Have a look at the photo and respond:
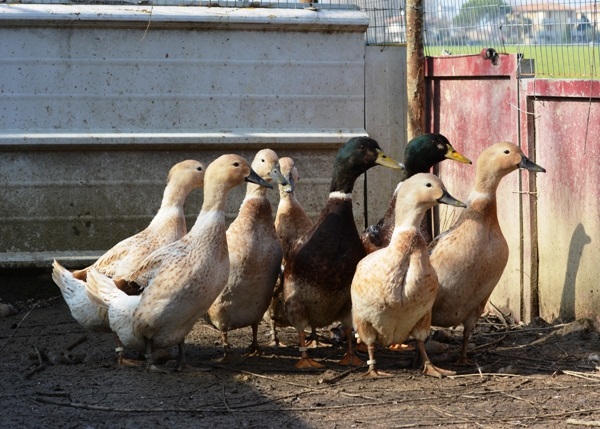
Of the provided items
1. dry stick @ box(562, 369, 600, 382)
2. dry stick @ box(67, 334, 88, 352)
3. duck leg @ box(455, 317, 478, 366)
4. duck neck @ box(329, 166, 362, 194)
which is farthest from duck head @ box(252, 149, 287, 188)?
dry stick @ box(562, 369, 600, 382)

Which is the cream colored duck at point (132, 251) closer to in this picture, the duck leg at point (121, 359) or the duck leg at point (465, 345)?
the duck leg at point (121, 359)

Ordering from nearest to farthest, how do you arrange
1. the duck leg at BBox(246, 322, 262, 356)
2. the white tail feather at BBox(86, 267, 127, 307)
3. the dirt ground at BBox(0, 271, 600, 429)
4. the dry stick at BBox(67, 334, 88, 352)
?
the dirt ground at BBox(0, 271, 600, 429), the white tail feather at BBox(86, 267, 127, 307), the duck leg at BBox(246, 322, 262, 356), the dry stick at BBox(67, 334, 88, 352)

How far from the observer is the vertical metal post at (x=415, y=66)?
930 centimetres

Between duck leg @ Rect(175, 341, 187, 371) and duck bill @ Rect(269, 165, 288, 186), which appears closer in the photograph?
duck leg @ Rect(175, 341, 187, 371)

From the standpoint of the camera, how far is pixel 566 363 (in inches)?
273

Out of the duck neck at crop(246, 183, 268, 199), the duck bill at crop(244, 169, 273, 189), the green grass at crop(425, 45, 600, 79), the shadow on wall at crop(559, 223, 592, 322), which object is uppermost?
the green grass at crop(425, 45, 600, 79)

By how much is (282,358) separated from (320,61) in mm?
3078

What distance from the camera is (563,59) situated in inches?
306

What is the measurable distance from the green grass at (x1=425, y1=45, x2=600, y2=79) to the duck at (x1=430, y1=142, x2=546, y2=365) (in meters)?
0.86

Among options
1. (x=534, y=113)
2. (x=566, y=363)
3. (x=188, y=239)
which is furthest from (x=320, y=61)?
(x=566, y=363)

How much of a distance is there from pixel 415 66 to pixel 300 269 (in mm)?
2943

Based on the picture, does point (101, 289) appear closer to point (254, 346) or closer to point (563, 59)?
point (254, 346)

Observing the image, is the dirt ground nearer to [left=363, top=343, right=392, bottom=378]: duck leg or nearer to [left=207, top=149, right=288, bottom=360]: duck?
[left=363, top=343, right=392, bottom=378]: duck leg

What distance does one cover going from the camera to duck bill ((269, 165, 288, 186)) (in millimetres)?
7422
